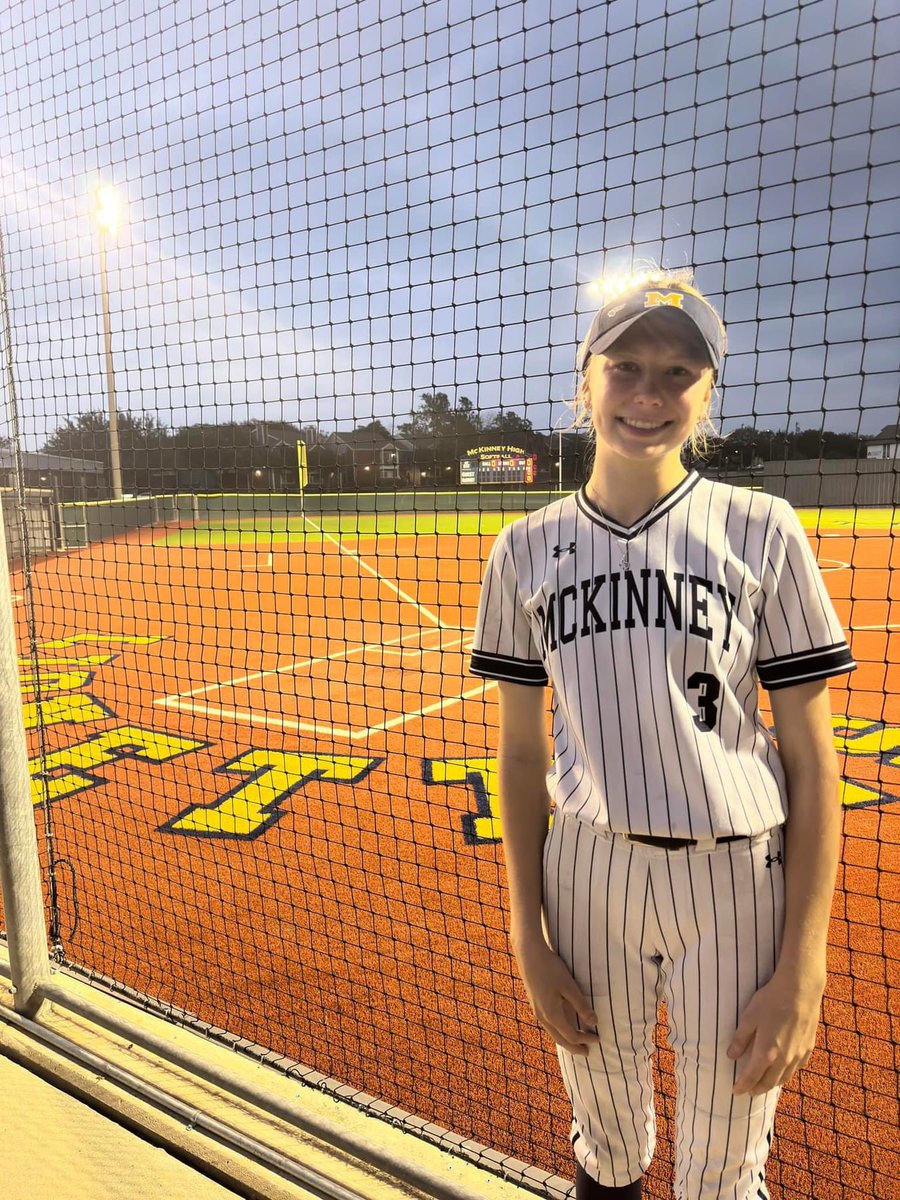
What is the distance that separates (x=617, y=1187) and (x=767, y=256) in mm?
2300

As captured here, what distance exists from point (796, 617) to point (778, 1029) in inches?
25.6

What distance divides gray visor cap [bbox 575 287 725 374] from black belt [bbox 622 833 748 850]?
79 centimetres

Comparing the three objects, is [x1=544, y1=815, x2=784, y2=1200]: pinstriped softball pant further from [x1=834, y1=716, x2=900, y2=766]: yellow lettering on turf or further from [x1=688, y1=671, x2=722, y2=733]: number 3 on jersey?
[x1=834, y1=716, x2=900, y2=766]: yellow lettering on turf

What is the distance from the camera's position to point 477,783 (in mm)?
4934

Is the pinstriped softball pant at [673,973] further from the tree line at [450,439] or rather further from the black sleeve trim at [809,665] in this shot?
the tree line at [450,439]

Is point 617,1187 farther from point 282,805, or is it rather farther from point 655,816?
point 282,805

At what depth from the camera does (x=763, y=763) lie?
1249mm

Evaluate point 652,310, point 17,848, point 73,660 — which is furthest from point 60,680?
point 652,310

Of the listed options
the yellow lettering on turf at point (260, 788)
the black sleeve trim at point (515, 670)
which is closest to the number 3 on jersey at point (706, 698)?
the black sleeve trim at point (515, 670)

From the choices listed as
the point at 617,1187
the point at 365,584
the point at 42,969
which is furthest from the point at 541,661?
the point at 365,584

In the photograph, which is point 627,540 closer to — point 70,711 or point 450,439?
point 70,711

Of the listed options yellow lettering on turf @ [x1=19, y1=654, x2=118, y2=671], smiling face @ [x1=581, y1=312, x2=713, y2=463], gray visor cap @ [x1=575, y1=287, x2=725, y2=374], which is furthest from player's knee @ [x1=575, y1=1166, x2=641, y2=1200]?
yellow lettering on turf @ [x1=19, y1=654, x2=118, y2=671]

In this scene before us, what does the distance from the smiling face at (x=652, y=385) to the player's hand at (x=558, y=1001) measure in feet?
2.91

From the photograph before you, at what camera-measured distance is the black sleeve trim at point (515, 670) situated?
1416mm
